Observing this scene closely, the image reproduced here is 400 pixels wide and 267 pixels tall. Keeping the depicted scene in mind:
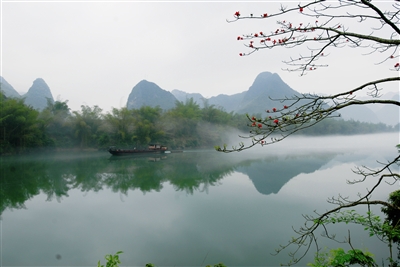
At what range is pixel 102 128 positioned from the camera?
18.7 meters

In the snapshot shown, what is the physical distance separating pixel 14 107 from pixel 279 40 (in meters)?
16.9

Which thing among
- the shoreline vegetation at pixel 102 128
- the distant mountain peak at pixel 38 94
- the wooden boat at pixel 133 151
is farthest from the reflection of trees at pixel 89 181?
the distant mountain peak at pixel 38 94

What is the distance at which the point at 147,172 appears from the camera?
10203mm

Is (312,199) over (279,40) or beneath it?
beneath

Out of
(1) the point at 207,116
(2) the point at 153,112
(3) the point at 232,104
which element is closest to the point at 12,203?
(2) the point at 153,112

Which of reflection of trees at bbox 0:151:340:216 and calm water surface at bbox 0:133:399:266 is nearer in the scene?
calm water surface at bbox 0:133:399:266

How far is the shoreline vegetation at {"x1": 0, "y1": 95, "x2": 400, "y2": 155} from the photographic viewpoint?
14.8 metres

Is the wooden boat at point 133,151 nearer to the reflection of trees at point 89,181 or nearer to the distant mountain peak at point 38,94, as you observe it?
the reflection of trees at point 89,181

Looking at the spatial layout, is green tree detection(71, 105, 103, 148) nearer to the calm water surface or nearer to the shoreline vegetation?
the shoreline vegetation

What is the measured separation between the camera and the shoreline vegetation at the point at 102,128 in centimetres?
1475

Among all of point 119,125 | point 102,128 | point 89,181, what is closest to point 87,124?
point 102,128

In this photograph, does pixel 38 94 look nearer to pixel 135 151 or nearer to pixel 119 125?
pixel 119 125

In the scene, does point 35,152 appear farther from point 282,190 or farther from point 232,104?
point 232,104

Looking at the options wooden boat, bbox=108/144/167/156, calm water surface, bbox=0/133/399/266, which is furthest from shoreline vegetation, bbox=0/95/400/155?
calm water surface, bbox=0/133/399/266
